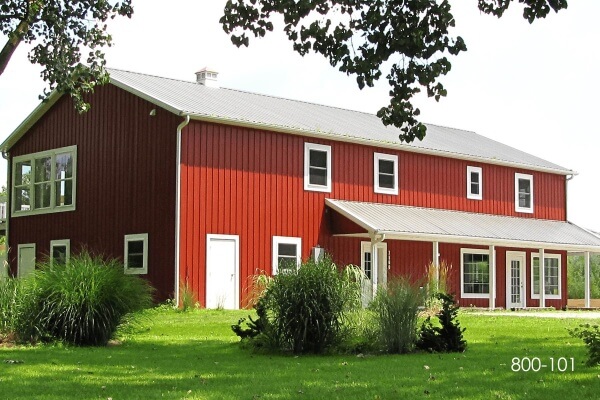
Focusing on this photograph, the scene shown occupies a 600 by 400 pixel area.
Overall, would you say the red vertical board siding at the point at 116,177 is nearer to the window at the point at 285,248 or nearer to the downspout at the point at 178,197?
the downspout at the point at 178,197

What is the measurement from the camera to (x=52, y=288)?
46.9 ft

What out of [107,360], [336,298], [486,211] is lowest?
[107,360]

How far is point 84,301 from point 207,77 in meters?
16.3

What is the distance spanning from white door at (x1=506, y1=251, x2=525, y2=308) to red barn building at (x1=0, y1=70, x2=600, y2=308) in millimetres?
45

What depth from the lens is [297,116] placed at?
2839 cm

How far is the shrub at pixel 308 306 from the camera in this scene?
1287cm

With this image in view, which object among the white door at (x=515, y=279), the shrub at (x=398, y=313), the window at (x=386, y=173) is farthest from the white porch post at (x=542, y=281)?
the shrub at (x=398, y=313)

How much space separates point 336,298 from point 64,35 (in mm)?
11247

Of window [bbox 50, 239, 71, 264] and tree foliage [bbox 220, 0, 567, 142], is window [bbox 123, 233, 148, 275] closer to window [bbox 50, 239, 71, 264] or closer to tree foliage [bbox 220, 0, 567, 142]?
window [bbox 50, 239, 71, 264]

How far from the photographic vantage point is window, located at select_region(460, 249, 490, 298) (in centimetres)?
3084

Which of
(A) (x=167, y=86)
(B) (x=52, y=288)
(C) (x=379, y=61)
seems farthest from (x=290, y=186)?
(C) (x=379, y=61)

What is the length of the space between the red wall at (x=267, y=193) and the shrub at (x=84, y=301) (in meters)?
8.99

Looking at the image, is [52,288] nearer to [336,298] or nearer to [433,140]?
[336,298]

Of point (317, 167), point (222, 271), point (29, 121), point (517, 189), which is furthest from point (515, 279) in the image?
point (29, 121)
